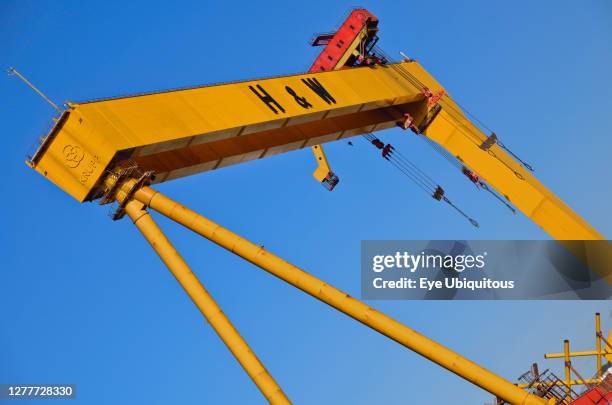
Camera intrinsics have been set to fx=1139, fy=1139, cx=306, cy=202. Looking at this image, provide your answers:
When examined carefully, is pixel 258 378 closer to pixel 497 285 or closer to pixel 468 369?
pixel 468 369

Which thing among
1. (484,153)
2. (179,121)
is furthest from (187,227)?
(484,153)

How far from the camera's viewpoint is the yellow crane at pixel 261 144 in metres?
23.0

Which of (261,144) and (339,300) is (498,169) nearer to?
(261,144)

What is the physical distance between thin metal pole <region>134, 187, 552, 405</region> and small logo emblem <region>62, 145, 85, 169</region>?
4.88 ft

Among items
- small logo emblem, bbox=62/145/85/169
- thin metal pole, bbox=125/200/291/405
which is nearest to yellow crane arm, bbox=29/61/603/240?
small logo emblem, bbox=62/145/85/169

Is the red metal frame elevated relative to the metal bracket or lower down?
elevated

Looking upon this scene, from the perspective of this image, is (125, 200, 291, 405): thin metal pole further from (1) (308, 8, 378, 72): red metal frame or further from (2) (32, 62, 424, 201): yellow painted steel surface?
(1) (308, 8, 378, 72): red metal frame

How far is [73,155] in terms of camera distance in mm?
25062

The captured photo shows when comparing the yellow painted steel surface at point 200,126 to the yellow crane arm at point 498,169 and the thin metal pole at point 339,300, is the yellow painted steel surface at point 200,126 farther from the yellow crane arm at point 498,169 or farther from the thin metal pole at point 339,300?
the yellow crane arm at point 498,169

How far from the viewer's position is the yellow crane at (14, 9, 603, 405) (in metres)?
23.0

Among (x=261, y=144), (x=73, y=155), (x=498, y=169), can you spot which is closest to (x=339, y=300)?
(x=73, y=155)

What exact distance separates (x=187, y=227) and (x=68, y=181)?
9.97 ft

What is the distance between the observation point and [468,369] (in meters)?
21.9

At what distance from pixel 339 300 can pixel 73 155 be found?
6.87 meters
